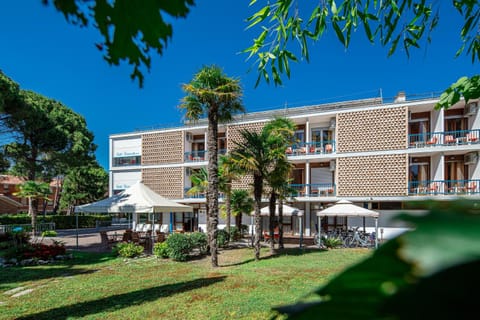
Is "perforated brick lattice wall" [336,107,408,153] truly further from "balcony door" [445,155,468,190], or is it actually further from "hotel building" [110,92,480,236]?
"balcony door" [445,155,468,190]

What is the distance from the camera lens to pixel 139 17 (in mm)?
788

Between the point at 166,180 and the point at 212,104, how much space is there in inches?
688

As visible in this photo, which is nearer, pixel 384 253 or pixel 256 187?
pixel 384 253

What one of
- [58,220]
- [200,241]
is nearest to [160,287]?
[200,241]

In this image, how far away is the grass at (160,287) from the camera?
20.8 ft

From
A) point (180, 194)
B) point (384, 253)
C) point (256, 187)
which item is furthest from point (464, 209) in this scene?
point (180, 194)

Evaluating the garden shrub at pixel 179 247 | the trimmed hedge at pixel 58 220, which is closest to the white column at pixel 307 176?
the garden shrub at pixel 179 247

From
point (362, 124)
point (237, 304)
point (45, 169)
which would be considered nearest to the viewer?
point (237, 304)

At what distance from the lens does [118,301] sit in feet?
23.1

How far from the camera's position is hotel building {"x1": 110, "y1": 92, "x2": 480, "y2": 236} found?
20016 mm

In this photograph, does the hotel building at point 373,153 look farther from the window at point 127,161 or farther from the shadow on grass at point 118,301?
the shadow on grass at point 118,301

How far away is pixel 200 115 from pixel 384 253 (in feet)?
41.4

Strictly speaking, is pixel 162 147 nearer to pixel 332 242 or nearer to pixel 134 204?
pixel 134 204

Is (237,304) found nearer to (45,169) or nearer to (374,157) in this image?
(374,157)
